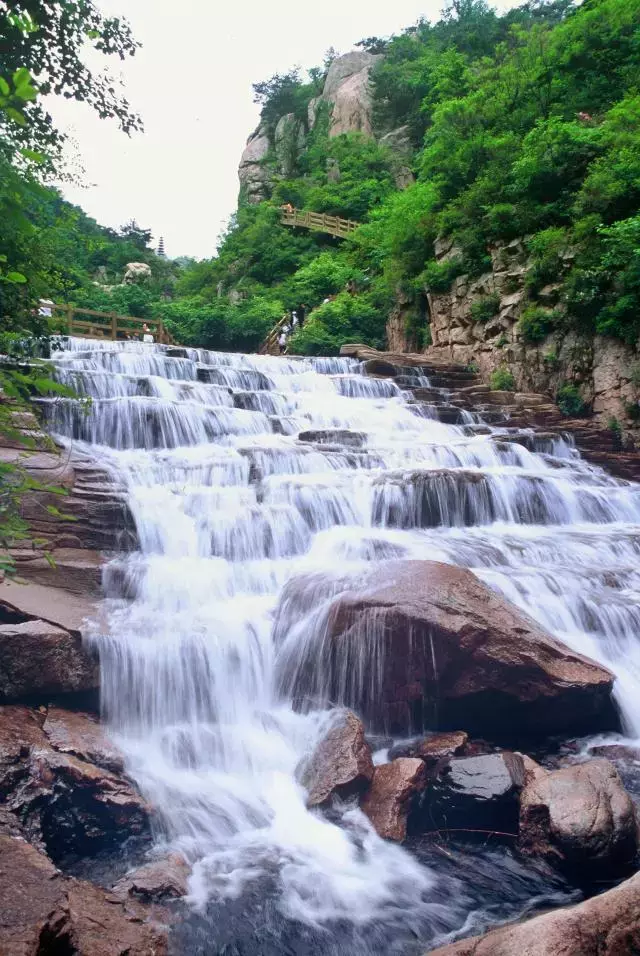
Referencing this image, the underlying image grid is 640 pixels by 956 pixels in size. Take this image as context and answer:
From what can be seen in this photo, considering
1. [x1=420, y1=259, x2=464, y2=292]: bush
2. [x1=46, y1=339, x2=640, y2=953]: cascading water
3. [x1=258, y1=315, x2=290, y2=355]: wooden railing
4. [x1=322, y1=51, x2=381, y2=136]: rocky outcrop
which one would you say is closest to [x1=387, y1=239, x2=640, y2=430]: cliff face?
[x1=420, y1=259, x2=464, y2=292]: bush

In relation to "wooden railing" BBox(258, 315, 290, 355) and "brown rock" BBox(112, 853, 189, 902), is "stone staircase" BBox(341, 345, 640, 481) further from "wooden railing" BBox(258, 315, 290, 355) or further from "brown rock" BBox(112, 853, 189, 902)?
"brown rock" BBox(112, 853, 189, 902)

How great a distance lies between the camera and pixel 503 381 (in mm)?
16094

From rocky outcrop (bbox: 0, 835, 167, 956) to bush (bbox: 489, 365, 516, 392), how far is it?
1470 centimetres

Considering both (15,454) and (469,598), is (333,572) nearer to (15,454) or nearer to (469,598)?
(469,598)

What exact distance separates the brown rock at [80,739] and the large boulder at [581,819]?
2911 millimetres

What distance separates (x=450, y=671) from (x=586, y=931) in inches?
111

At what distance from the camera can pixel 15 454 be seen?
7.26 meters

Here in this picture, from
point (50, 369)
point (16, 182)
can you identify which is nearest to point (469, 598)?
point (50, 369)

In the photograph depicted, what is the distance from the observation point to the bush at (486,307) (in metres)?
16.8

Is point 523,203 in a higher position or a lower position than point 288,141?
lower

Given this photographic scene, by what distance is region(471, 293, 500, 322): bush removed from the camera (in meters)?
16.8

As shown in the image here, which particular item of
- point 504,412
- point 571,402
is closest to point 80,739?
point 504,412

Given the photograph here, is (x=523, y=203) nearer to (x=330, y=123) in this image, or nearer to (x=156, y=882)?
(x=156, y=882)

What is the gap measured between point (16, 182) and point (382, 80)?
4686cm
